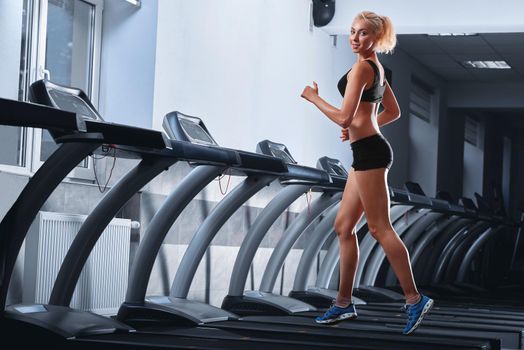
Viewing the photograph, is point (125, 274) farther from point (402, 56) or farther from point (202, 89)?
point (402, 56)

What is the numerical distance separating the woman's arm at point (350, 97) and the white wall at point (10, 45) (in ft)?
5.47

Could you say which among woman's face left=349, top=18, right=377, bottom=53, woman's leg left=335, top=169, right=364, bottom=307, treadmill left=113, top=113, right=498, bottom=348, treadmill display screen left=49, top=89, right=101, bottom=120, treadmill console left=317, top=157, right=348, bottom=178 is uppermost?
woman's face left=349, top=18, right=377, bottom=53

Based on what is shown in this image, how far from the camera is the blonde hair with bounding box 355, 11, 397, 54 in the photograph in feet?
13.3

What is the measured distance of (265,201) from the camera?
7.20 meters

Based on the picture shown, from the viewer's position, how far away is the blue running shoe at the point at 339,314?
4.27 m

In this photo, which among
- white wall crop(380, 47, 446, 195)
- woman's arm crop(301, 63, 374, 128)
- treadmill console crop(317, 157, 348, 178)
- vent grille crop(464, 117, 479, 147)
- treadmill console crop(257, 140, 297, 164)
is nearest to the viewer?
woman's arm crop(301, 63, 374, 128)

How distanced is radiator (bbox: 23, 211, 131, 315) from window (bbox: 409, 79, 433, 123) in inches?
275

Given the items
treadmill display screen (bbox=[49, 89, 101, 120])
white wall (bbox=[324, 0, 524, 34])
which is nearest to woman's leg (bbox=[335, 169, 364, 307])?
treadmill display screen (bbox=[49, 89, 101, 120])

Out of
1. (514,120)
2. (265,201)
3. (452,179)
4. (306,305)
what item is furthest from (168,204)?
(514,120)

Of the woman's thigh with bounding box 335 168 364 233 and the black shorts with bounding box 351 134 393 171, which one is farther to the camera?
the woman's thigh with bounding box 335 168 364 233

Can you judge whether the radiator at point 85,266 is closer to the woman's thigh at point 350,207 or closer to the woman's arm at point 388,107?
the woman's thigh at point 350,207

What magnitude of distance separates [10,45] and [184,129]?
966 millimetres

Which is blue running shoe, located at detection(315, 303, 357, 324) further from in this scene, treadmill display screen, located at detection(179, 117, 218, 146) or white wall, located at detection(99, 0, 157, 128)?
white wall, located at detection(99, 0, 157, 128)

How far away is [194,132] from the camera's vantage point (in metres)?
5.04
